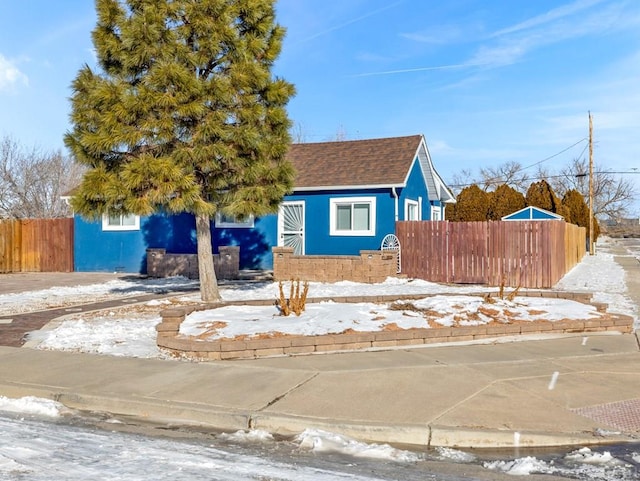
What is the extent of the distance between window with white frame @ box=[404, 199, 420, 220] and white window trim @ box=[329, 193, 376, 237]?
146 centimetres

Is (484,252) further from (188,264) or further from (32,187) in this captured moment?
(32,187)

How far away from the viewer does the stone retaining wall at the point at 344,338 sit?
7898 mm

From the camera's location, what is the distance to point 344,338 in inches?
329

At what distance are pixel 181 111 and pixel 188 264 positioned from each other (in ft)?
29.5

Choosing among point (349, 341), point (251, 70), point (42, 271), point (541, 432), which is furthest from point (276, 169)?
point (42, 271)

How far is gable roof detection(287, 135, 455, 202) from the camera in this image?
20188 mm

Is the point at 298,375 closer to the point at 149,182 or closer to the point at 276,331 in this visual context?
the point at 276,331

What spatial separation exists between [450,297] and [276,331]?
4387 millimetres

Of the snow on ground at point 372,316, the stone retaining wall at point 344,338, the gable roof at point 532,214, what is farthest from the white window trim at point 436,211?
the stone retaining wall at point 344,338

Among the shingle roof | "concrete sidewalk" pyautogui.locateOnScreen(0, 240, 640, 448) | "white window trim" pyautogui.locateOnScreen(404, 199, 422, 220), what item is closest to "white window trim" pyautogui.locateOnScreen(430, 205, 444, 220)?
"white window trim" pyautogui.locateOnScreen(404, 199, 422, 220)

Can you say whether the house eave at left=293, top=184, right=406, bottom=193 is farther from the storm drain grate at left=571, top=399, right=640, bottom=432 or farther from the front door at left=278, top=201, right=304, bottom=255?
the storm drain grate at left=571, top=399, right=640, bottom=432

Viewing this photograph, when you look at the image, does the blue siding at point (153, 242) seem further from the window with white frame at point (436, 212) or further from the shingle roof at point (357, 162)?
the window with white frame at point (436, 212)

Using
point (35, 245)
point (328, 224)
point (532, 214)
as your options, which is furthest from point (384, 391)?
point (532, 214)

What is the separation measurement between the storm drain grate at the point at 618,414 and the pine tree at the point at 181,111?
8.02 metres
